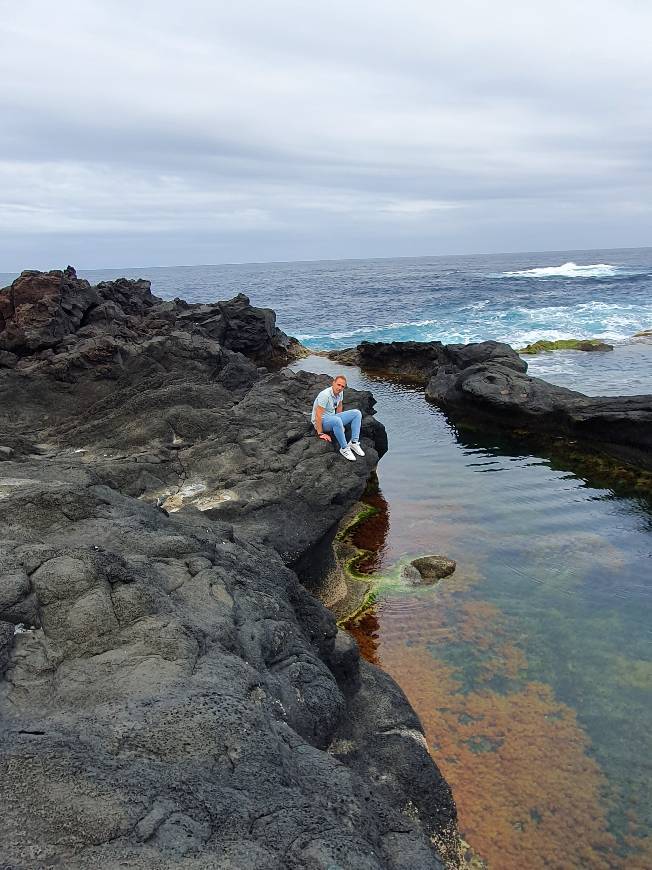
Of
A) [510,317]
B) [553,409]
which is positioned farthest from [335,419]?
[510,317]

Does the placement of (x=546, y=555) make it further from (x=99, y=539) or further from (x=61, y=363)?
(x=61, y=363)

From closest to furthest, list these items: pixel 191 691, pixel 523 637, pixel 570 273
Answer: pixel 191 691 → pixel 523 637 → pixel 570 273

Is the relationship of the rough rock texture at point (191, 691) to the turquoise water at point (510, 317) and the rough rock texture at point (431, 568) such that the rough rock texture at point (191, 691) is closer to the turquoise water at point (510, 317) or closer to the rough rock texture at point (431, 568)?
the rough rock texture at point (431, 568)

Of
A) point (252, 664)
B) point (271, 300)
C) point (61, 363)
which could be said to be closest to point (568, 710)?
point (252, 664)

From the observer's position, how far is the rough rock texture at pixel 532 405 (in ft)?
61.6

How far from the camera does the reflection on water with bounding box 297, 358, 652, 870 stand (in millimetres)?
7105

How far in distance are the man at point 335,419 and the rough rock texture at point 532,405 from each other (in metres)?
9.77

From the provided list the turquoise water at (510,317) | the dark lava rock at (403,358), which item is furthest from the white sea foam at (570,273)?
the dark lava rock at (403,358)

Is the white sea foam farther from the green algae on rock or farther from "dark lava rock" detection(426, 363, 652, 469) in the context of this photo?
"dark lava rock" detection(426, 363, 652, 469)

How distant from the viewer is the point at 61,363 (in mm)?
18016

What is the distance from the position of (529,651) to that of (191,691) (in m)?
6.81

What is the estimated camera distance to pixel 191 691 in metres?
4.77

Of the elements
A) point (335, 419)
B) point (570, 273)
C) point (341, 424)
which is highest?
point (570, 273)

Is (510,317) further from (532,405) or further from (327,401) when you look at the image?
(327,401)
